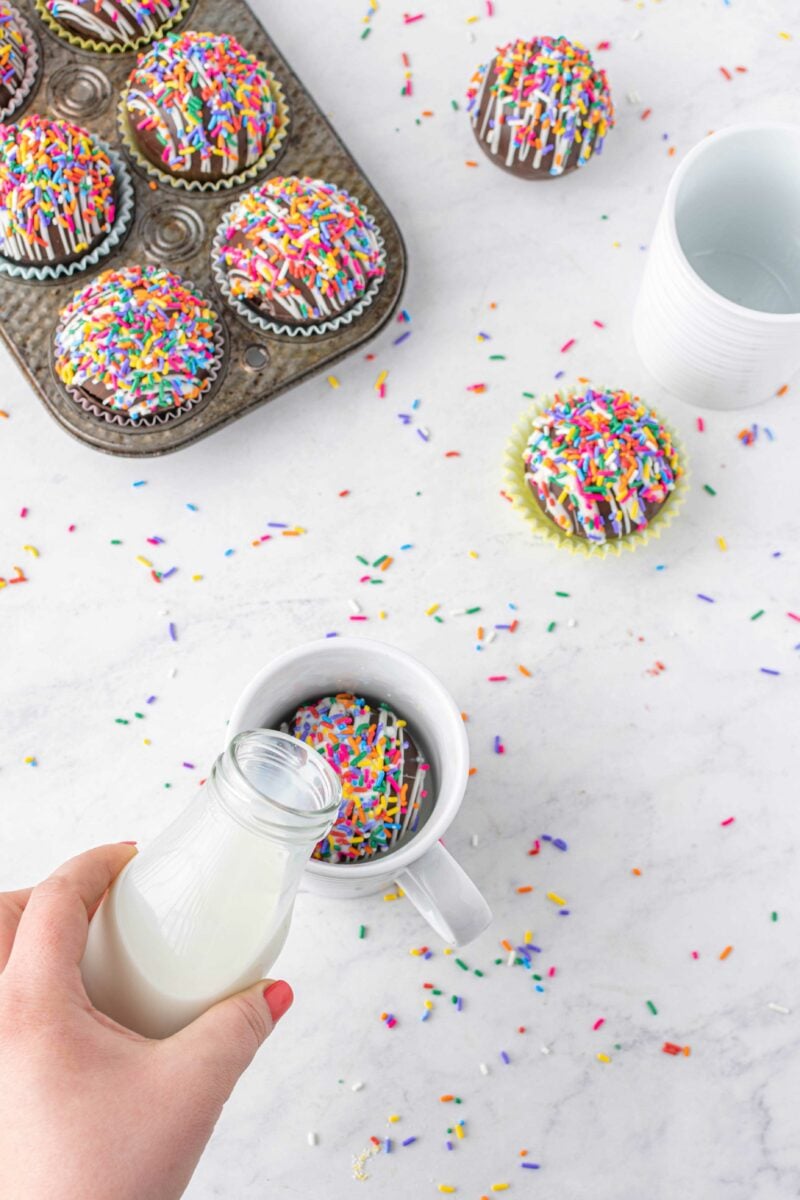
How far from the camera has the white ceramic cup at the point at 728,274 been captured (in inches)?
52.9

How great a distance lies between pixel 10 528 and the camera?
150 cm

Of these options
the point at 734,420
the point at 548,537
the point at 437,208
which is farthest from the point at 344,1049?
the point at 437,208

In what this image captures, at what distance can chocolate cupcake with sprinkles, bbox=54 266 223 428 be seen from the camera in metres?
1.40

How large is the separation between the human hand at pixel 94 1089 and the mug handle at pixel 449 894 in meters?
0.25

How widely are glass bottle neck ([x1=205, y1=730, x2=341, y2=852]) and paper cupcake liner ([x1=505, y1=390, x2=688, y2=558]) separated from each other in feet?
1.93

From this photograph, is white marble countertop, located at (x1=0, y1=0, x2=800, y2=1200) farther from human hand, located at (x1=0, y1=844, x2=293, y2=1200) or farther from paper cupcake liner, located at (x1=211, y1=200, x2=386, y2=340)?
human hand, located at (x1=0, y1=844, x2=293, y2=1200)

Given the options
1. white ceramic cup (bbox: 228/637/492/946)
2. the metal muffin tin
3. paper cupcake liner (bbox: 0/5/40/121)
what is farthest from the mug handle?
paper cupcake liner (bbox: 0/5/40/121)

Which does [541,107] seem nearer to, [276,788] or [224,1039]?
[276,788]

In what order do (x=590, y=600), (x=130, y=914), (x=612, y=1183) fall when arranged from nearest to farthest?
1. (x=130, y=914)
2. (x=612, y=1183)
3. (x=590, y=600)

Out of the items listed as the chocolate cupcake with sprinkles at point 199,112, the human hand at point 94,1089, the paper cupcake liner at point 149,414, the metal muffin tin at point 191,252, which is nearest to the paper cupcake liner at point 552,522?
the metal muffin tin at point 191,252

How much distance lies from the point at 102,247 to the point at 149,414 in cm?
23

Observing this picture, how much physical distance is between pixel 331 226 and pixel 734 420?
22.0 inches

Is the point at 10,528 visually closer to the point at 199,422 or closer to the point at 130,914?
the point at 199,422

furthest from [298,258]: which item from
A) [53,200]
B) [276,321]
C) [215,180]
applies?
[53,200]
